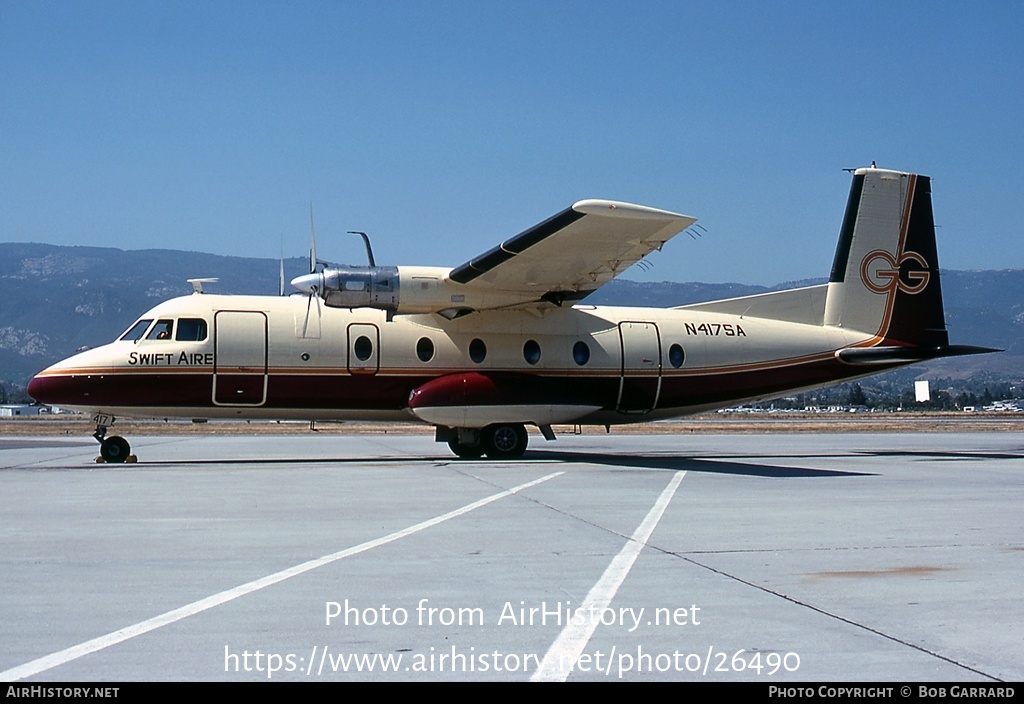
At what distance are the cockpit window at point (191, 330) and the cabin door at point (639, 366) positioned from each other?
27.4 ft

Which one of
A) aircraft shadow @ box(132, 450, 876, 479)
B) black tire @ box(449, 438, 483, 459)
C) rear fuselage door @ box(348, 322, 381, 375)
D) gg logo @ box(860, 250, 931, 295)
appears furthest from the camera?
gg logo @ box(860, 250, 931, 295)

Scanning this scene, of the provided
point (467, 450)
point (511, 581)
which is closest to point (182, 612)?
point (511, 581)

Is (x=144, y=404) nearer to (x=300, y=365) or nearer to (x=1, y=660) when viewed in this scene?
(x=300, y=365)

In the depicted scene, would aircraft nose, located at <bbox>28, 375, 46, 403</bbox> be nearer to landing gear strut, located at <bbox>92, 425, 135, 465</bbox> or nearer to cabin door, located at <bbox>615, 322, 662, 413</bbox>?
landing gear strut, located at <bbox>92, 425, 135, 465</bbox>

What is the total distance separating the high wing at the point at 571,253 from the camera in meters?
16.0

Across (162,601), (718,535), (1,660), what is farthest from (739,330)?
(1,660)

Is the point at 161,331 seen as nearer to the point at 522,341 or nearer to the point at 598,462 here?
the point at 522,341

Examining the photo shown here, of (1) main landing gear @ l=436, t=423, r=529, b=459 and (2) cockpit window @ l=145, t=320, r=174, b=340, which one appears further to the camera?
(1) main landing gear @ l=436, t=423, r=529, b=459

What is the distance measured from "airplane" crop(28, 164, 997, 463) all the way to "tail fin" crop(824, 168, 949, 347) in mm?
32

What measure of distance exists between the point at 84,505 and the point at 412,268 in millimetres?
8919

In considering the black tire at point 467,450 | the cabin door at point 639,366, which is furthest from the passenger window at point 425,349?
the cabin door at point 639,366

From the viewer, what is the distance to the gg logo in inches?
885

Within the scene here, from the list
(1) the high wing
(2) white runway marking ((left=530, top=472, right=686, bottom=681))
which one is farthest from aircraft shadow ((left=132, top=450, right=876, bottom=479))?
(2) white runway marking ((left=530, top=472, right=686, bottom=681))

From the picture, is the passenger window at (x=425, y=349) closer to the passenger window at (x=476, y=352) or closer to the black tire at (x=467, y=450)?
the passenger window at (x=476, y=352)
